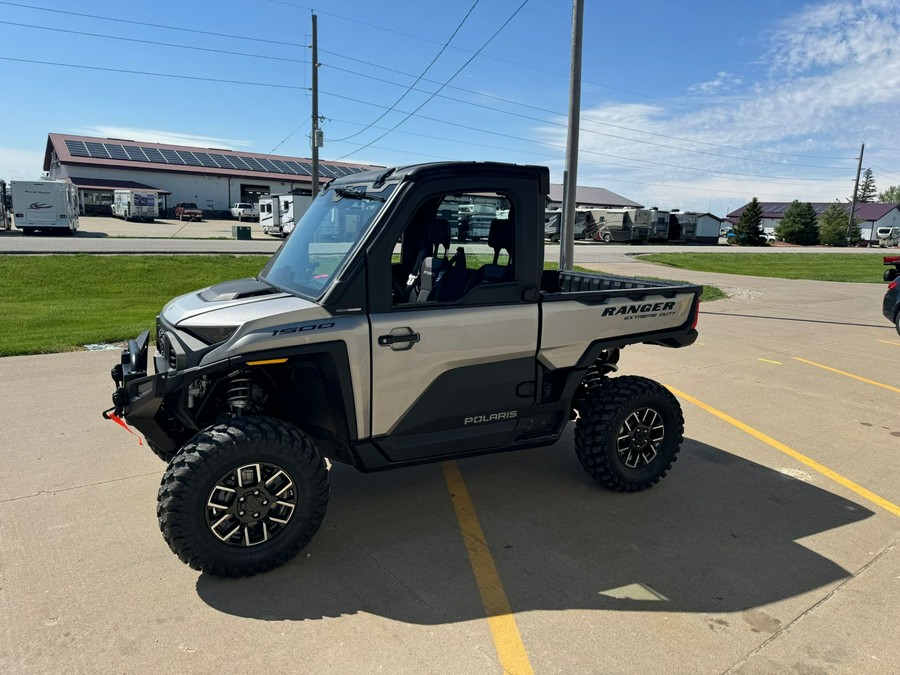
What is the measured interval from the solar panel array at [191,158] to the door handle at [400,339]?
50.4 m

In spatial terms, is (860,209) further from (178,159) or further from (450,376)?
(450,376)

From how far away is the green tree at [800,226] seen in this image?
6244 cm

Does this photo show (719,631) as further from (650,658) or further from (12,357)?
(12,357)

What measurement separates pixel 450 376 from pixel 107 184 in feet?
184

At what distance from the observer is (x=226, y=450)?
127 inches

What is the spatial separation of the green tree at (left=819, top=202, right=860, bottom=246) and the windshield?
71.9 m

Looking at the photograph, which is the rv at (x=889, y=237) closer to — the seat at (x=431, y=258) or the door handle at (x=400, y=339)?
the seat at (x=431, y=258)

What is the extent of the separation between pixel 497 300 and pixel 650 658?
205cm

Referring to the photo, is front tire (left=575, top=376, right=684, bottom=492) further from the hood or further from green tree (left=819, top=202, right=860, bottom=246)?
green tree (left=819, top=202, right=860, bottom=246)

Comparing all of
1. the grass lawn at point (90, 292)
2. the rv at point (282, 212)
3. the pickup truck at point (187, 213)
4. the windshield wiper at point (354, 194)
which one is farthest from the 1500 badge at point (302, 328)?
the pickup truck at point (187, 213)

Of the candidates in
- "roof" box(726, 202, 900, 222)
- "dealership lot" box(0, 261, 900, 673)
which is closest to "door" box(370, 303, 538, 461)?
"dealership lot" box(0, 261, 900, 673)

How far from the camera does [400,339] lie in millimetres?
3588

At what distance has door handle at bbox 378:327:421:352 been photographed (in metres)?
3.56

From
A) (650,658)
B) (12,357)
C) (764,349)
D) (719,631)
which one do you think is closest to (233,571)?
(650,658)
